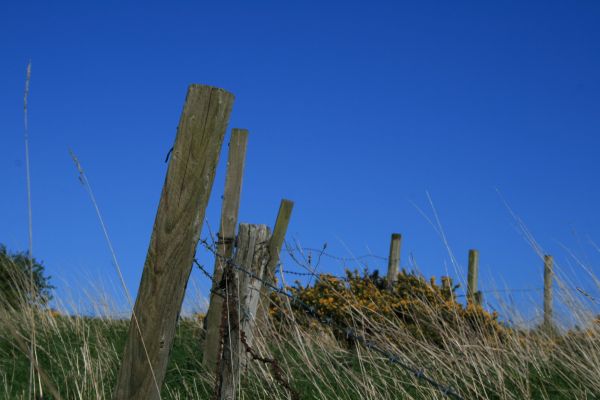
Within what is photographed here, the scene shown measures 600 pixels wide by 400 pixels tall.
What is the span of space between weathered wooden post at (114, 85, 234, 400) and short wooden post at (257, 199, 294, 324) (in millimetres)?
2172

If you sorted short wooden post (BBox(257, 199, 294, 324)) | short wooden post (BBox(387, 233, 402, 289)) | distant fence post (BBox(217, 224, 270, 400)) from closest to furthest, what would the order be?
1. distant fence post (BBox(217, 224, 270, 400))
2. short wooden post (BBox(257, 199, 294, 324))
3. short wooden post (BBox(387, 233, 402, 289))

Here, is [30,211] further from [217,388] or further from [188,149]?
[217,388]

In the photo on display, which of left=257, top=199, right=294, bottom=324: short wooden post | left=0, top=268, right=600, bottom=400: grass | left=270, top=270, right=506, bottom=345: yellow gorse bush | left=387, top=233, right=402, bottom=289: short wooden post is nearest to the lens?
left=0, top=268, right=600, bottom=400: grass

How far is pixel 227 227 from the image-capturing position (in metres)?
6.68

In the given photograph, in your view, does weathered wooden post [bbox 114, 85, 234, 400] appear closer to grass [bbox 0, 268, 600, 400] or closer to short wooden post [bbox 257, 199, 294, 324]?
grass [bbox 0, 268, 600, 400]

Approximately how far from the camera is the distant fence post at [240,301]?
13.6 feet

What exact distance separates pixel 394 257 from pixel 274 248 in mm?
8521

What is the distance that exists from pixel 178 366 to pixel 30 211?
12.9 ft

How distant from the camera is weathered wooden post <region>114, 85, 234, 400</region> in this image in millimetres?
3404

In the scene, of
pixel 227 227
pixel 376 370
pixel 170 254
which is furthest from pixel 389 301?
pixel 170 254

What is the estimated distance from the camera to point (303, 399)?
5141 mm

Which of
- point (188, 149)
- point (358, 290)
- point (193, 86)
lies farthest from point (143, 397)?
point (358, 290)

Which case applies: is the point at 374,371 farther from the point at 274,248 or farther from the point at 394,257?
the point at 394,257

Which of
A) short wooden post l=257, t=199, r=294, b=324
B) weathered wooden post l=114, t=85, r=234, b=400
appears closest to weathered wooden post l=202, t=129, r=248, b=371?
short wooden post l=257, t=199, r=294, b=324
